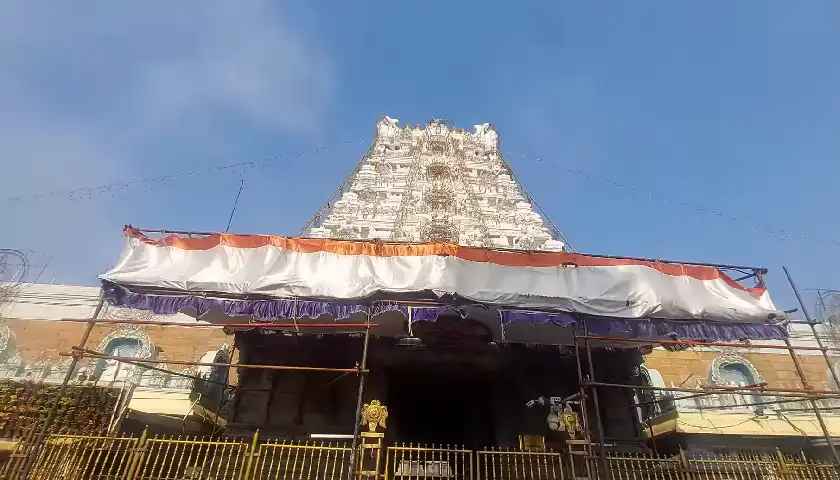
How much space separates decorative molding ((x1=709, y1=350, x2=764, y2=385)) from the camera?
20250 millimetres

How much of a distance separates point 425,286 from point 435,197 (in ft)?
45.7

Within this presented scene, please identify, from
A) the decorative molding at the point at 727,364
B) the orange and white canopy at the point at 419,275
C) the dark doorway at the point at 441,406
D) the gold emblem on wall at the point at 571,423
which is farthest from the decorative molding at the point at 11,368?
the decorative molding at the point at 727,364

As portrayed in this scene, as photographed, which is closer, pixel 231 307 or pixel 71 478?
pixel 71 478

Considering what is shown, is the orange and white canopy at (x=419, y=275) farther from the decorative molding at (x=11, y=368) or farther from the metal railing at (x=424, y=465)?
the decorative molding at (x=11, y=368)

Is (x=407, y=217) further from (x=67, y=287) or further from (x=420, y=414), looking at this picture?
(x=67, y=287)

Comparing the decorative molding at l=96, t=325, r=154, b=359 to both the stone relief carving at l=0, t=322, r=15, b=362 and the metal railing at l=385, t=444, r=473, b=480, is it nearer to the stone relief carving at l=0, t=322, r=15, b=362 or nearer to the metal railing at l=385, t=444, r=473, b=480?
the stone relief carving at l=0, t=322, r=15, b=362

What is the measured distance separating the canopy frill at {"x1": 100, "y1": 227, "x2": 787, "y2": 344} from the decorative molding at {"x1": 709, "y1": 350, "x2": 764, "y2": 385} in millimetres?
11395

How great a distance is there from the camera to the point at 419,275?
369 inches

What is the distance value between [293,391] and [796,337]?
67.1 feet

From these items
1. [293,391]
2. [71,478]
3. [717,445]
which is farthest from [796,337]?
[71,478]

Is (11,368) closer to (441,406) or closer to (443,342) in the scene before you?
(441,406)

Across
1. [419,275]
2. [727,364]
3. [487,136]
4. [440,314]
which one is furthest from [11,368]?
[727,364]

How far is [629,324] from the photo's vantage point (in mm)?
10242

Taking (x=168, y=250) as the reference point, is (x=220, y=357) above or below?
above
